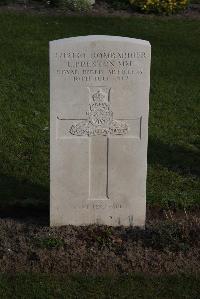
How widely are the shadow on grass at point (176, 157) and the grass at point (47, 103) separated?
0.01 meters

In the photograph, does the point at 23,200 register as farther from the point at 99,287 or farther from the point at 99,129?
the point at 99,287

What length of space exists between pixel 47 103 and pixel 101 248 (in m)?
4.69

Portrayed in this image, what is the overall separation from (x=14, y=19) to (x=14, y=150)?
7570 mm

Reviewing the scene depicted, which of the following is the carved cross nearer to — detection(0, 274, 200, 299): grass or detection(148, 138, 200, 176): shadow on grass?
detection(0, 274, 200, 299): grass

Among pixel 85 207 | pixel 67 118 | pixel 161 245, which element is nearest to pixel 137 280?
pixel 161 245

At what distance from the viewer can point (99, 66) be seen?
655 cm

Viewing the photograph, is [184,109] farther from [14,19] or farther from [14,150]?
[14,19]

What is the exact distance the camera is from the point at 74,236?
267 inches

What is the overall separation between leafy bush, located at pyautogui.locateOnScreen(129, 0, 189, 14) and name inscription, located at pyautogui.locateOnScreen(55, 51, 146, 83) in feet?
34.2

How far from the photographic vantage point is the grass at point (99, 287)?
19.6ft

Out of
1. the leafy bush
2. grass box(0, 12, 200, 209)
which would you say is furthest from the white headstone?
the leafy bush

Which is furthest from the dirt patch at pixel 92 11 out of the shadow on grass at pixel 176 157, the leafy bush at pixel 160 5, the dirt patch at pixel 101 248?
the dirt patch at pixel 101 248

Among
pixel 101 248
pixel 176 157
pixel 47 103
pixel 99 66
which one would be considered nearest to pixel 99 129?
pixel 99 66

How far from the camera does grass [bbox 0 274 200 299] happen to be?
5977 millimetres
